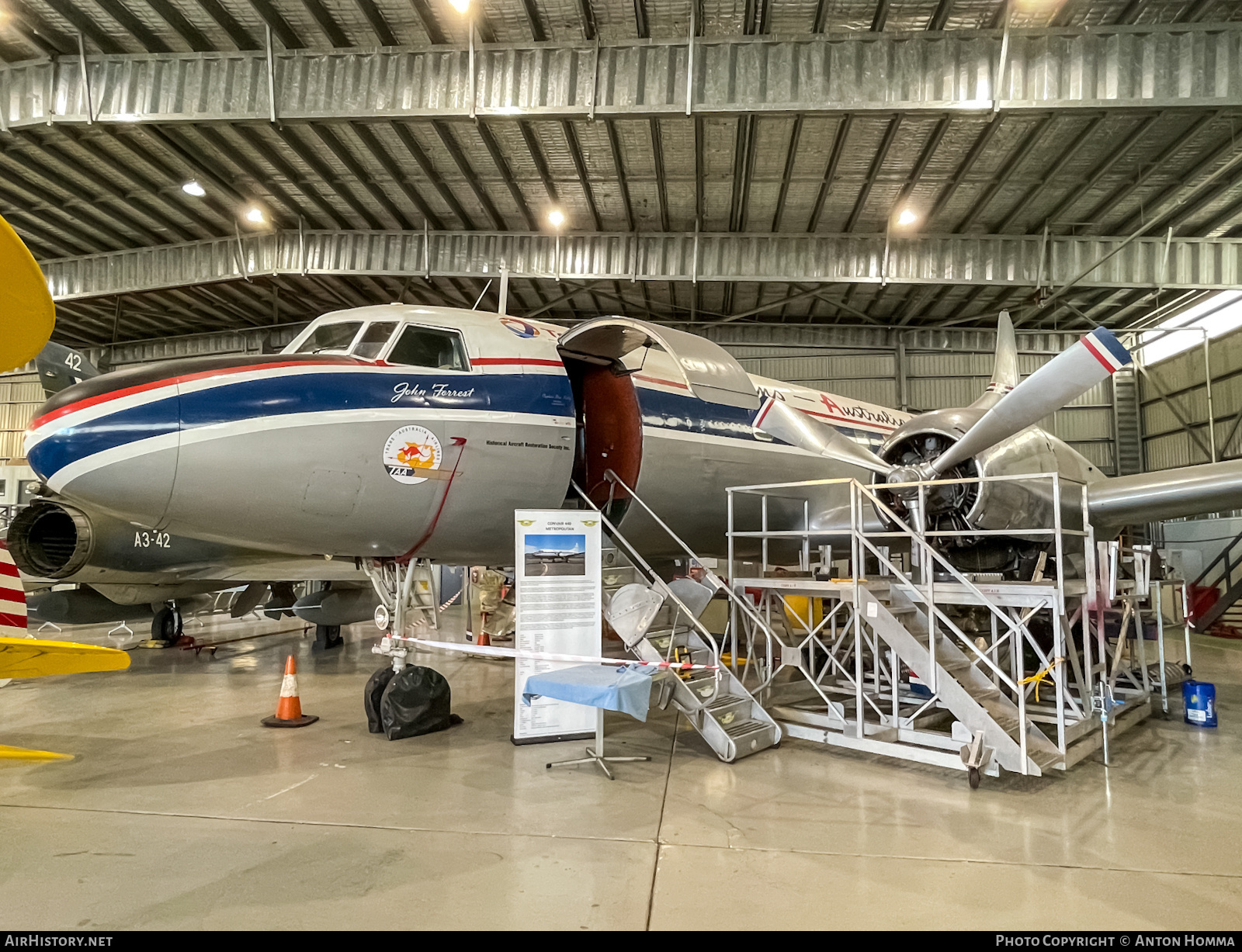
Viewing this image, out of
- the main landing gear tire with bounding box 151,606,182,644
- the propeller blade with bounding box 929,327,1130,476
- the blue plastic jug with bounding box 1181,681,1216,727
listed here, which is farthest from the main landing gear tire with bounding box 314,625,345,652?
the blue plastic jug with bounding box 1181,681,1216,727

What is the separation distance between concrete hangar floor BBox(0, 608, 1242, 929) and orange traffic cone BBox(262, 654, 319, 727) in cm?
26

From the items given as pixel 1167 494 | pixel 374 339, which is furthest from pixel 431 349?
pixel 1167 494

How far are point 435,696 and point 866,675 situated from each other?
20.2ft

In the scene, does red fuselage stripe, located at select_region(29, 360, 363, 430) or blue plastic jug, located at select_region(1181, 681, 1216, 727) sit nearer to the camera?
red fuselage stripe, located at select_region(29, 360, 363, 430)

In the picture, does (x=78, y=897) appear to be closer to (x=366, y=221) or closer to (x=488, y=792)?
(x=488, y=792)

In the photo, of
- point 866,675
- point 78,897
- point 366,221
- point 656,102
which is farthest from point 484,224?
point 78,897

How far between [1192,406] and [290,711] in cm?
2701

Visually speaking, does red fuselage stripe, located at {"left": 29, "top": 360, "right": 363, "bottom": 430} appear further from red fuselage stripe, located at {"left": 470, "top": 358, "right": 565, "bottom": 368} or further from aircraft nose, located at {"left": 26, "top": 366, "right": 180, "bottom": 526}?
red fuselage stripe, located at {"left": 470, "top": 358, "right": 565, "bottom": 368}

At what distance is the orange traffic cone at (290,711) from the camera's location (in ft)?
29.2

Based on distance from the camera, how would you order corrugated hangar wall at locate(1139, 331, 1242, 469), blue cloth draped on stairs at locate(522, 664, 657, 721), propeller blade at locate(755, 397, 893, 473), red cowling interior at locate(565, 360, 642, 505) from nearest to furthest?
1. blue cloth draped on stairs at locate(522, 664, 657, 721)
2. propeller blade at locate(755, 397, 893, 473)
3. red cowling interior at locate(565, 360, 642, 505)
4. corrugated hangar wall at locate(1139, 331, 1242, 469)

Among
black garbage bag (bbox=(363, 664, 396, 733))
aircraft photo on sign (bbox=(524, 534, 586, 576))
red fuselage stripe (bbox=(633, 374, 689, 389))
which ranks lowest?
black garbage bag (bbox=(363, 664, 396, 733))

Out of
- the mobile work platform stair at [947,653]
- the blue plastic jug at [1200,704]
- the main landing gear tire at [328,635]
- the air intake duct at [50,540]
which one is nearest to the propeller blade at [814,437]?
the mobile work platform stair at [947,653]

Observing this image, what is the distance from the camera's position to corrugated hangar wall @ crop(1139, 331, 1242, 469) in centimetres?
2258

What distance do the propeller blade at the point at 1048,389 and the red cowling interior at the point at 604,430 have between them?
3.48 m
